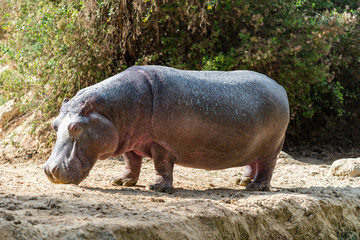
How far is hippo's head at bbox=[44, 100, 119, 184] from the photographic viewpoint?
4.30m

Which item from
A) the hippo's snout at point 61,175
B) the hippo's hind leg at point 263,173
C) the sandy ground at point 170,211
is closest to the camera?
the sandy ground at point 170,211

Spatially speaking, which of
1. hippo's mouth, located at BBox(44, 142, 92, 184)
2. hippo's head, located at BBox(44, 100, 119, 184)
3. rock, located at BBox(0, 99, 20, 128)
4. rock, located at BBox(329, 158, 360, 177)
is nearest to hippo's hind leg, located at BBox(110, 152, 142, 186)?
hippo's head, located at BBox(44, 100, 119, 184)

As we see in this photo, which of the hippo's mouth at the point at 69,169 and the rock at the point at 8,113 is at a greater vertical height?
the hippo's mouth at the point at 69,169

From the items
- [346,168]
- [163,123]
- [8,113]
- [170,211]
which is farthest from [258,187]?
[8,113]

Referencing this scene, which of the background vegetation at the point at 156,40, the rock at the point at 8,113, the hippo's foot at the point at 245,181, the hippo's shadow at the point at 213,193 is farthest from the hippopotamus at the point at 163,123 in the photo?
the rock at the point at 8,113

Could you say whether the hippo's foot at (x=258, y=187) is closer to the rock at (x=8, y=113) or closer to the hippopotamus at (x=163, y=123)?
the hippopotamus at (x=163, y=123)

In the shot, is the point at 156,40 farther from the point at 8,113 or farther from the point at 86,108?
the point at 86,108

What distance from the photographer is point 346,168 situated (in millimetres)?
6699

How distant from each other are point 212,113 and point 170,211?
1619mm

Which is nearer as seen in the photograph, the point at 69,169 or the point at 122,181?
the point at 69,169

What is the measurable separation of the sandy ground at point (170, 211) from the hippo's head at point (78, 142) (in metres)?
0.15

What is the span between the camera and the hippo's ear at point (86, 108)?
4441 mm

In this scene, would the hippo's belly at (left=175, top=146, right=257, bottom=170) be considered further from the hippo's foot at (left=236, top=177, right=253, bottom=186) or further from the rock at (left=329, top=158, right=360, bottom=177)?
the rock at (left=329, top=158, right=360, bottom=177)

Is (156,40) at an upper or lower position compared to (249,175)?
upper
